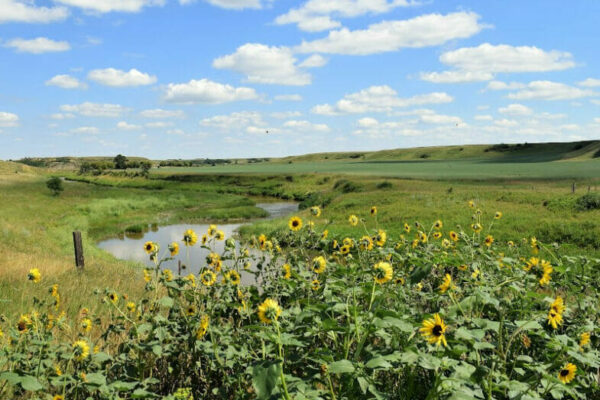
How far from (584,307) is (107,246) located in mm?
29825

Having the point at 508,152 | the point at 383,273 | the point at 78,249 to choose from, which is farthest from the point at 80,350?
the point at 508,152

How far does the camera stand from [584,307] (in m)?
4.16

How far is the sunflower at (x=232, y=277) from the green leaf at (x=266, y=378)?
5.92ft

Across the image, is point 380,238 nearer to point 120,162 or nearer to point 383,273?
point 383,273

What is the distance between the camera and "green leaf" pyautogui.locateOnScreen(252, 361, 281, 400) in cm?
200

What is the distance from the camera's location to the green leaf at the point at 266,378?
200 centimetres

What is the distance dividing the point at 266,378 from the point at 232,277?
1.99 meters

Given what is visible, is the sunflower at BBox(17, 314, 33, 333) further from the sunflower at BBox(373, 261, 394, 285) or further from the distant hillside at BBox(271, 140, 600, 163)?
the distant hillside at BBox(271, 140, 600, 163)

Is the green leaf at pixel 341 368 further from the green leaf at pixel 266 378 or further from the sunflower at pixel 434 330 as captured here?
the sunflower at pixel 434 330

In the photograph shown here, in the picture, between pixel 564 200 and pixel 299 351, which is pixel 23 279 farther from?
pixel 564 200

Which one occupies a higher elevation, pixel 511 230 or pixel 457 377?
pixel 457 377

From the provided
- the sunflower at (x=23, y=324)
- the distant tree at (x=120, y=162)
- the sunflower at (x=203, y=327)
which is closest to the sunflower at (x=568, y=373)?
the sunflower at (x=203, y=327)

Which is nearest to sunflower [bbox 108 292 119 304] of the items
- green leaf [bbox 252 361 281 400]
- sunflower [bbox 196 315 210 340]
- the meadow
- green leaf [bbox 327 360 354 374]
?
the meadow

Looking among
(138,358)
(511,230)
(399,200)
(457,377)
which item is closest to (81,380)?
(138,358)
